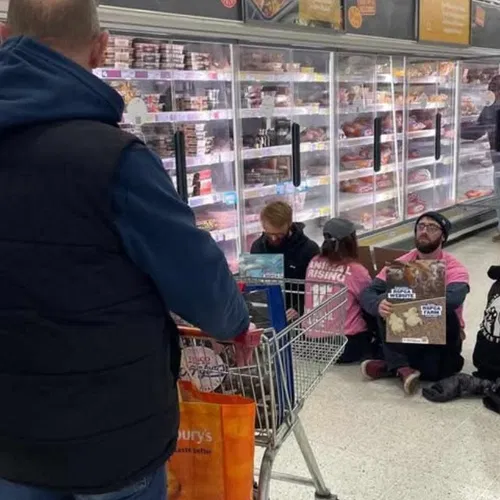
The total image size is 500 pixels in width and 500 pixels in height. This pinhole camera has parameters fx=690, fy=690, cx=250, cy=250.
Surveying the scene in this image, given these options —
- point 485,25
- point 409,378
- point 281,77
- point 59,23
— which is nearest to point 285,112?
point 281,77

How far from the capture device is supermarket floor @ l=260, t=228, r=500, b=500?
2551 mm

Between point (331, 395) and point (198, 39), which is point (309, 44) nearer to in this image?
point (198, 39)

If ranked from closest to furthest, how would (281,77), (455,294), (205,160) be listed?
(455,294), (205,160), (281,77)

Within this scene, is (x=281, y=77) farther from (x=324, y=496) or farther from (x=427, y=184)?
(x=324, y=496)

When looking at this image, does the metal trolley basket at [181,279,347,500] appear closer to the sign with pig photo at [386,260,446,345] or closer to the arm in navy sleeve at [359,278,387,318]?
the sign with pig photo at [386,260,446,345]

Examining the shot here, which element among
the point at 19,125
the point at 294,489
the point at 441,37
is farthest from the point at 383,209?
the point at 19,125

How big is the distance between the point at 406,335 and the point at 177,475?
1929mm

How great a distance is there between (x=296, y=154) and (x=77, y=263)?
4068 millimetres

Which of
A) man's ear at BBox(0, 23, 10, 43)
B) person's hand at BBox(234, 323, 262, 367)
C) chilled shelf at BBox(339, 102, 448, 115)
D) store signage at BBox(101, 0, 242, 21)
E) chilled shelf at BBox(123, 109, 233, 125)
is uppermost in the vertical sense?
store signage at BBox(101, 0, 242, 21)

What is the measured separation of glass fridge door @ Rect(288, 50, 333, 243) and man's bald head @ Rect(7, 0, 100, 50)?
3.98 meters

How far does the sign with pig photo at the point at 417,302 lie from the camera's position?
3.24 metres

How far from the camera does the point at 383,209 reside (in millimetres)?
6844

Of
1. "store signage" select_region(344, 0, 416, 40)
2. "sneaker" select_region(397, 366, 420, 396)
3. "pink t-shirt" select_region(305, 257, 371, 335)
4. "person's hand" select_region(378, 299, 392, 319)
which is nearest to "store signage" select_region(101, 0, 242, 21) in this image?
"store signage" select_region(344, 0, 416, 40)

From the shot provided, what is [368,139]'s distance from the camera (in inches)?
243
